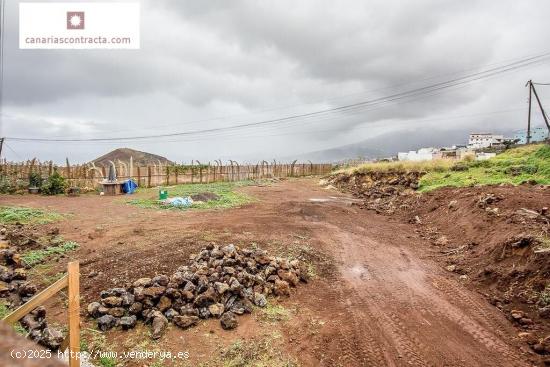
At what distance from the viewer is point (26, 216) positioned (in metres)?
11.2

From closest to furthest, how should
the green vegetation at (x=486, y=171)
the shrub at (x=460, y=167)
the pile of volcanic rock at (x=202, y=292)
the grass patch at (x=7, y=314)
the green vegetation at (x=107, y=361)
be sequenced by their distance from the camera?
the green vegetation at (x=107, y=361), the grass patch at (x=7, y=314), the pile of volcanic rock at (x=202, y=292), the green vegetation at (x=486, y=171), the shrub at (x=460, y=167)

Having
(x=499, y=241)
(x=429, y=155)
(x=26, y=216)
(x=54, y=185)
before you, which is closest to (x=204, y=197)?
(x=26, y=216)

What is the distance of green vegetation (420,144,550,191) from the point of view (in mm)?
14648

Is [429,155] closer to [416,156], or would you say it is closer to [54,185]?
[416,156]

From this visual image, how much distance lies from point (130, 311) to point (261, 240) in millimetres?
4032

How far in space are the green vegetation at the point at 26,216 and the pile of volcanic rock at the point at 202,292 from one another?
23.1 ft

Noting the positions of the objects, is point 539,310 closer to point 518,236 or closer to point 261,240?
point 518,236

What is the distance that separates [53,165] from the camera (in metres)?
20.8

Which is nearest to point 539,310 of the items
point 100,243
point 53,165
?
point 100,243

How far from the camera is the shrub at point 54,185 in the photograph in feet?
61.0

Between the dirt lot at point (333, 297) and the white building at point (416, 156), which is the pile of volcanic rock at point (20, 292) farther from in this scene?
the white building at point (416, 156)

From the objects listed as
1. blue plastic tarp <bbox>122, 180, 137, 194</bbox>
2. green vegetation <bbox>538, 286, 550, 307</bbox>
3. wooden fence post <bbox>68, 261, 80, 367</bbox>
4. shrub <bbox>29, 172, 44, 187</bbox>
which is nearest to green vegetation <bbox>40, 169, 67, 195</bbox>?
shrub <bbox>29, 172, 44, 187</bbox>

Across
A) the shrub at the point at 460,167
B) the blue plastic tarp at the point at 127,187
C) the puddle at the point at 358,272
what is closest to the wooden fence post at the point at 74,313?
the puddle at the point at 358,272

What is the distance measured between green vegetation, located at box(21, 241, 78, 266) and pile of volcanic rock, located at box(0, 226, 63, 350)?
163 millimetres
